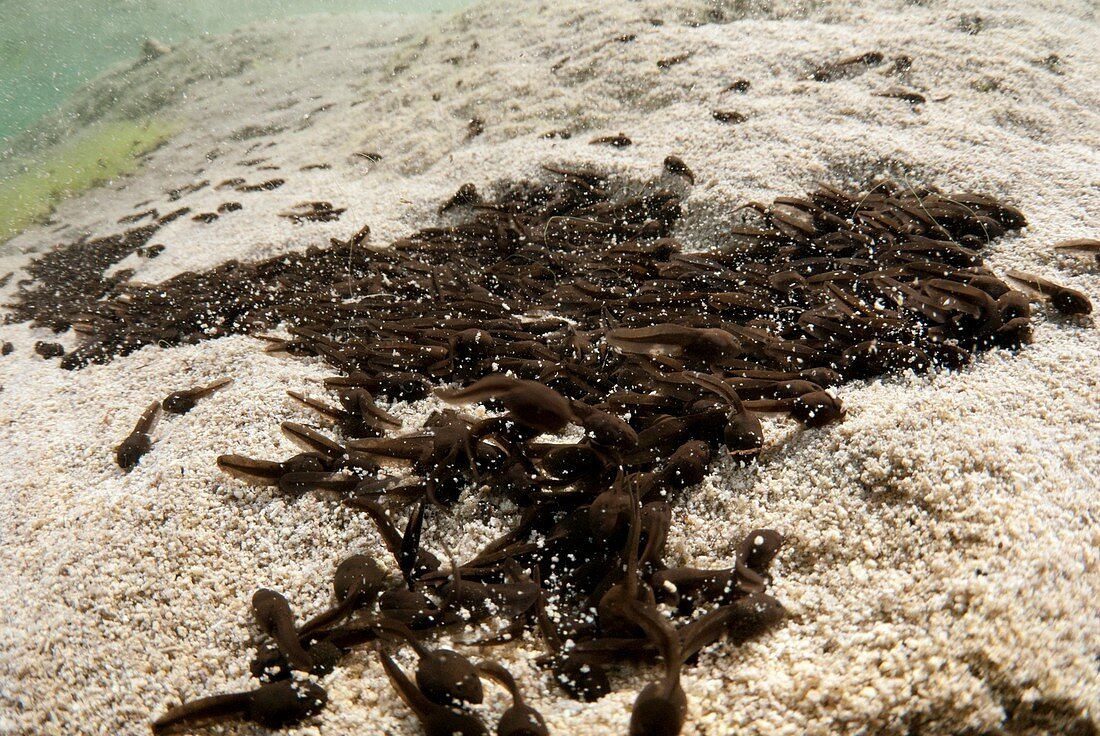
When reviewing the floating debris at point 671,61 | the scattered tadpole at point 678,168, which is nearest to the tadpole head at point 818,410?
the scattered tadpole at point 678,168

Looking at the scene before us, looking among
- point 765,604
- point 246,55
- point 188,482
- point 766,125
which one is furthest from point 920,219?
point 246,55

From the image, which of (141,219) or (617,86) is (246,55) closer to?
(141,219)

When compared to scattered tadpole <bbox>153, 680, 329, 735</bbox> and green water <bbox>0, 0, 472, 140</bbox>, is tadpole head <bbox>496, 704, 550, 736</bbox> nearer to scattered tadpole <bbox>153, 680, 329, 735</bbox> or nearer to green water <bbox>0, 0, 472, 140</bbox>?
scattered tadpole <bbox>153, 680, 329, 735</bbox>

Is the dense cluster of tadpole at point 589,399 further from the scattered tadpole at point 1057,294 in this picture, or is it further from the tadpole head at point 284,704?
the scattered tadpole at point 1057,294

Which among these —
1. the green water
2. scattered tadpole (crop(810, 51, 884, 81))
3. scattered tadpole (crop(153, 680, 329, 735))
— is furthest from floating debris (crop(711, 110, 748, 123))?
the green water

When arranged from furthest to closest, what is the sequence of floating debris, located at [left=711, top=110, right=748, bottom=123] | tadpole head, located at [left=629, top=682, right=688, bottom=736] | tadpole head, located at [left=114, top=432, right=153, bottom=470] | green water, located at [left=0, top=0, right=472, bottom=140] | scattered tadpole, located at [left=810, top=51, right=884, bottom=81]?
1. green water, located at [left=0, top=0, right=472, bottom=140]
2. scattered tadpole, located at [left=810, top=51, right=884, bottom=81]
3. floating debris, located at [left=711, top=110, right=748, bottom=123]
4. tadpole head, located at [left=114, top=432, right=153, bottom=470]
5. tadpole head, located at [left=629, top=682, right=688, bottom=736]
